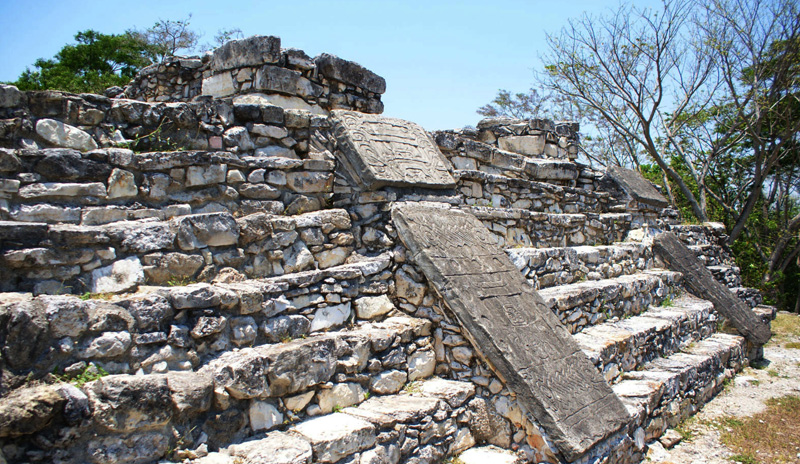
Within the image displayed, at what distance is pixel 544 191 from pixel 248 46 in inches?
150

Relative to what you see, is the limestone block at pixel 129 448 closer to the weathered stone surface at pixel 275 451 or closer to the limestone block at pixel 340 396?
the weathered stone surface at pixel 275 451

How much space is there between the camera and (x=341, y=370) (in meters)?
2.99

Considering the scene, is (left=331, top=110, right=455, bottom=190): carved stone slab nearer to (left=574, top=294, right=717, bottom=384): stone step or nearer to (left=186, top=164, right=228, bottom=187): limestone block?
(left=186, top=164, right=228, bottom=187): limestone block

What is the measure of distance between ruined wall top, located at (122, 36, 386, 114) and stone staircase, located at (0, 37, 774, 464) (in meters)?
0.02

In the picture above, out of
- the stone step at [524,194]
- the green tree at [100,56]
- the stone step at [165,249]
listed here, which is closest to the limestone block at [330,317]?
the stone step at [165,249]

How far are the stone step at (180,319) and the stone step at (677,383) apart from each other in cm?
224

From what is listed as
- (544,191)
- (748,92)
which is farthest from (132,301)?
(748,92)

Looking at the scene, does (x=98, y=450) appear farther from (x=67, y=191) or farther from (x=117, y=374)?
(x=67, y=191)

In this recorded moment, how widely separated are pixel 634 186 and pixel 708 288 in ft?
5.74

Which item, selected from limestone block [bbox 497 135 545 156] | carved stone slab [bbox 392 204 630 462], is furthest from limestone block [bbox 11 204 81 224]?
limestone block [bbox 497 135 545 156]

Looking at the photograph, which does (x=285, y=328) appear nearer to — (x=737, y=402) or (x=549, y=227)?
(x=549, y=227)

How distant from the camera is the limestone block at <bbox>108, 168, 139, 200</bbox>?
107 inches

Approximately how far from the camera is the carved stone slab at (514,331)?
3146 mm

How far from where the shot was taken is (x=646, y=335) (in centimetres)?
512
